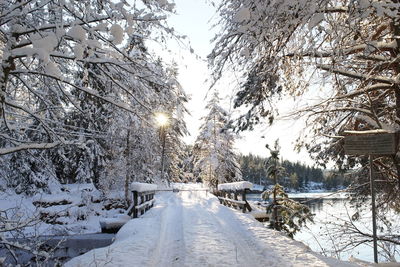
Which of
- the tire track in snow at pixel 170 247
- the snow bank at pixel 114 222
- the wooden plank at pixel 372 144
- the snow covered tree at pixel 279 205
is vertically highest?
the wooden plank at pixel 372 144

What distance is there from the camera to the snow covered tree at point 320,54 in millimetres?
3621

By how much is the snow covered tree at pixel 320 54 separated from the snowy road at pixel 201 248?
245cm

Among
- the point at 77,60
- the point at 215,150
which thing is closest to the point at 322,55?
the point at 77,60

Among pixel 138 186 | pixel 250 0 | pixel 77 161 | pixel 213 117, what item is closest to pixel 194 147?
pixel 213 117

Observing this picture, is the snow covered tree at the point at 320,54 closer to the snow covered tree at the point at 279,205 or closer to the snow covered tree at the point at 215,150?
the snow covered tree at the point at 279,205

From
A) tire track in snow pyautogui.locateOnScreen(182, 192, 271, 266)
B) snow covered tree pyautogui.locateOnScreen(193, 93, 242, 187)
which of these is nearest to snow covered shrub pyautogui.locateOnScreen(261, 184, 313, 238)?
tire track in snow pyautogui.locateOnScreen(182, 192, 271, 266)

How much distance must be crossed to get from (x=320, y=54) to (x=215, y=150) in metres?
31.0

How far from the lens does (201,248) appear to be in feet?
21.9

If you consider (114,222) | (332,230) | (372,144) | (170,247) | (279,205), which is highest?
(372,144)

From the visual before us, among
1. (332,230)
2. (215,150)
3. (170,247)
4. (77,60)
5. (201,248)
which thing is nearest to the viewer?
(77,60)

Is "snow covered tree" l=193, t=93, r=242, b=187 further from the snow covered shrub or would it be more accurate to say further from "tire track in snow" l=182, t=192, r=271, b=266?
"tire track in snow" l=182, t=192, r=271, b=266

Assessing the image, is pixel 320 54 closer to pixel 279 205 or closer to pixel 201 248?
pixel 201 248

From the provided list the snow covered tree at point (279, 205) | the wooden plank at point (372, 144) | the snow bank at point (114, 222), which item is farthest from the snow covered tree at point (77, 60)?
the snow covered tree at point (279, 205)

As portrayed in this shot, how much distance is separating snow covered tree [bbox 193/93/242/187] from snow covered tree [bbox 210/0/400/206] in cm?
2557
